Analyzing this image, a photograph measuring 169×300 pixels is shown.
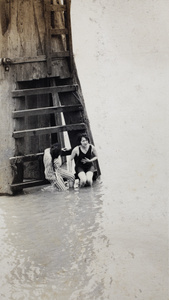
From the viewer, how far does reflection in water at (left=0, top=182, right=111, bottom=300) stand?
10.2 ft

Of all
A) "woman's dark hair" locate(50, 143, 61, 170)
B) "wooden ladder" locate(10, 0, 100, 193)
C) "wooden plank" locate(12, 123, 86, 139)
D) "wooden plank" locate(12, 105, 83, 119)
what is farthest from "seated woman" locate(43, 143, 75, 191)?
"wooden plank" locate(12, 105, 83, 119)

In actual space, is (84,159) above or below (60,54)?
below

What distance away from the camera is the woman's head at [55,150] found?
16.1 feet

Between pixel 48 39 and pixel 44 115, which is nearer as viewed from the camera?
pixel 48 39

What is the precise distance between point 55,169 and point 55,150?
0.76 feet

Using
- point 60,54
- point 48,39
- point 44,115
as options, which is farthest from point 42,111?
point 48,39

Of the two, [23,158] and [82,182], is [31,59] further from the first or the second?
[82,182]

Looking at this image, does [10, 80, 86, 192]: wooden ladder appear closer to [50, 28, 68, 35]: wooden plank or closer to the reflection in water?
the reflection in water

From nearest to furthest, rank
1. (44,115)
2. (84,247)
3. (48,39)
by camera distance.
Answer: (84,247)
(48,39)
(44,115)

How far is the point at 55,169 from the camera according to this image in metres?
4.91

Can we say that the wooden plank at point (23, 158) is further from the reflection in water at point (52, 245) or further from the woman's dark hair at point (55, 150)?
the reflection in water at point (52, 245)

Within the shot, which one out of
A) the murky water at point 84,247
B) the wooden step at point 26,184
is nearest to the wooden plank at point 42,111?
the wooden step at point 26,184

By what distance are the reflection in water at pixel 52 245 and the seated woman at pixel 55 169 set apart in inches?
5.1

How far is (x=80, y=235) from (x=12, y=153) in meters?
1.70
